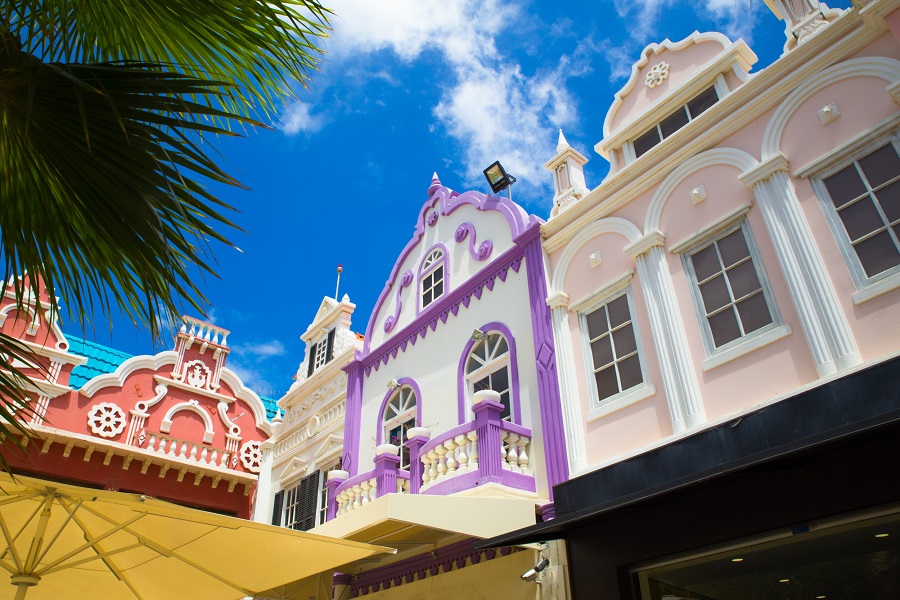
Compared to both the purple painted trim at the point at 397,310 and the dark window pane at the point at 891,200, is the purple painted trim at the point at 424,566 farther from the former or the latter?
the dark window pane at the point at 891,200

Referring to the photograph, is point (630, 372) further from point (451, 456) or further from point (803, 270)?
point (451, 456)

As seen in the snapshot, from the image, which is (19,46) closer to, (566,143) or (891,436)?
(891,436)

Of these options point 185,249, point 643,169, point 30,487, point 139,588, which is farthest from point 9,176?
point 643,169

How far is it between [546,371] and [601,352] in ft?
2.48

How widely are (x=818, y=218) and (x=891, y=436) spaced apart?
7.36 ft

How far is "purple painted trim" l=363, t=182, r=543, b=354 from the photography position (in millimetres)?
9859

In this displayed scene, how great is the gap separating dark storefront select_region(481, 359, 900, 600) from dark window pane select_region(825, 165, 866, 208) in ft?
5.75

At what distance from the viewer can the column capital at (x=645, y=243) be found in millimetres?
7574

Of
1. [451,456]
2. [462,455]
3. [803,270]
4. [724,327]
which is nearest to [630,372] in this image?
[724,327]

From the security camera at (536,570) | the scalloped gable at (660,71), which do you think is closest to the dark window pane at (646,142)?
the scalloped gable at (660,71)

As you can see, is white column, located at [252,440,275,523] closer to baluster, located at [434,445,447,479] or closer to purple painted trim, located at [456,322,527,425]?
purple painted trim, located at [456,322,527,425]

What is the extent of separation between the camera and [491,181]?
11156 millimetres

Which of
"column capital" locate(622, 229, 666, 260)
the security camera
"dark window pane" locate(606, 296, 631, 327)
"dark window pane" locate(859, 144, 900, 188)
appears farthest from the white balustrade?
"dark window pane" locate(859, 144, 900, 188)

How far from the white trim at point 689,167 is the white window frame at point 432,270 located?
4150mm
